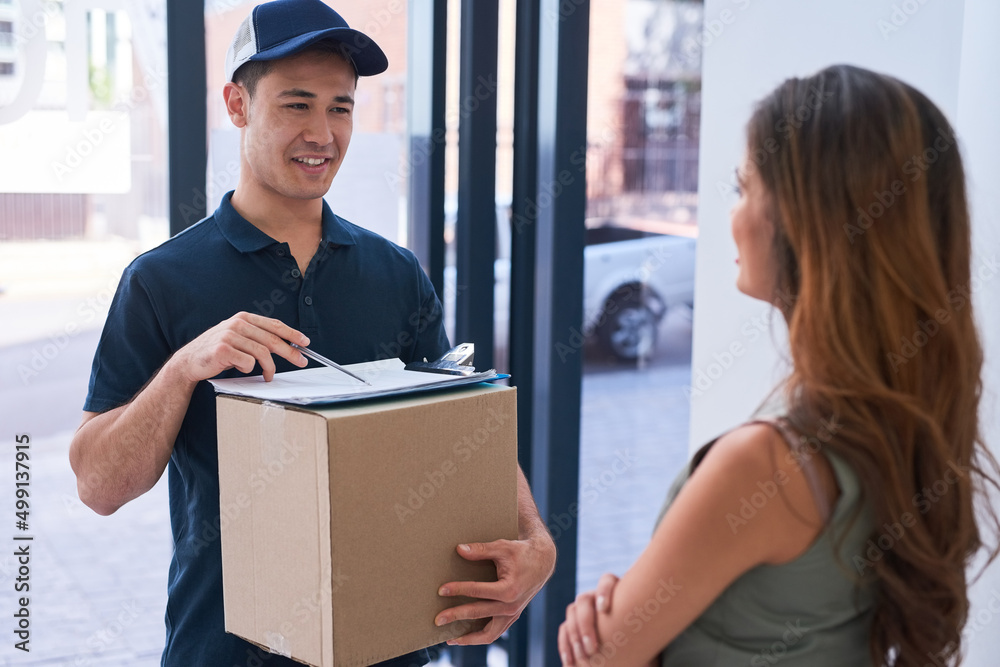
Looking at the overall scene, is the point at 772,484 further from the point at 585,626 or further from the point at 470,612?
the point at 470,612

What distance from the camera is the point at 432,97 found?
8.14 ft

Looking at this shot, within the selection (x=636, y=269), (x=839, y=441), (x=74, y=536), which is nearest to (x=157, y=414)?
(x=839, y=441)

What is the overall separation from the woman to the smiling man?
343 millimetres

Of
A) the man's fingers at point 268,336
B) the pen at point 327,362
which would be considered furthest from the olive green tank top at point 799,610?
the man's fingers at point 268,336

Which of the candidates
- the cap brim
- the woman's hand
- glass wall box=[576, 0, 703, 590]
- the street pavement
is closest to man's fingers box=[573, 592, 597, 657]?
the woman's hand

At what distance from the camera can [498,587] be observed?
1273 millimetres

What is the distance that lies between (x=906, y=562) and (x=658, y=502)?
335 cm

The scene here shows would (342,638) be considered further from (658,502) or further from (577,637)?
(658,502)

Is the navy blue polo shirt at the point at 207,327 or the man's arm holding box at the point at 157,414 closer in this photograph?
the man's arm holding box at the point at 157,414

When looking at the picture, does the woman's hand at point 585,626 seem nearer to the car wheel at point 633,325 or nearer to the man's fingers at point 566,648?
the man's fingers at point 566,648

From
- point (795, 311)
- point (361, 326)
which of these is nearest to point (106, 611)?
point (361, 326)

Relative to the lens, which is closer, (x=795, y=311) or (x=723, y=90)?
(x=795, y=311)

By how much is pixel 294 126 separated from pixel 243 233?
20 centimetres

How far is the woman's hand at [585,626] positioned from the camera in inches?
42.9
